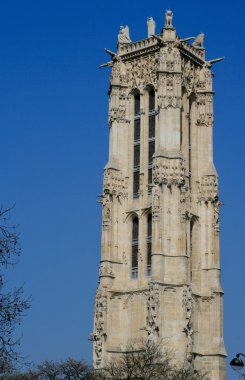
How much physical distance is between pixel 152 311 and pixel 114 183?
9816mm

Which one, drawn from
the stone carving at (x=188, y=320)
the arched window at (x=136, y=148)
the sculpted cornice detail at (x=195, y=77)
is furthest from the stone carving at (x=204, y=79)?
the stone carving at (x=188, y=320)

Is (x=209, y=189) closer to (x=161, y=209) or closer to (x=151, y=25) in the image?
(x=161, y=209)

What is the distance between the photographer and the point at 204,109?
58.9m

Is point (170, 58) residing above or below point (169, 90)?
above

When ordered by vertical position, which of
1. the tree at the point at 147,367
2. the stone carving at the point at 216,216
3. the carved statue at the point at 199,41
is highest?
the carved statue at the point at 199,41

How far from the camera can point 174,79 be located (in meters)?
55.8

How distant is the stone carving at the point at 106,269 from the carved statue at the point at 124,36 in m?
16.2

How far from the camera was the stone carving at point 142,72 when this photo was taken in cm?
5759

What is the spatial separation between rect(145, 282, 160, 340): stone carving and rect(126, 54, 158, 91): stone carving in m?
14.5

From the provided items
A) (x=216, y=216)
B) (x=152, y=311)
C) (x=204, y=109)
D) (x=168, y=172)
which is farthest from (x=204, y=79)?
(x=152, y=311)

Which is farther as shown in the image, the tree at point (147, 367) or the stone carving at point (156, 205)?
the stone carving at point (156, 205)

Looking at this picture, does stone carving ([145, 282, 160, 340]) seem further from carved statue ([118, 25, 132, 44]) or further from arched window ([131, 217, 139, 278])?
carved statue ([118, 25, 132, 44])

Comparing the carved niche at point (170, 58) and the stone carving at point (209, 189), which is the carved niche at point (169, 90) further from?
the stone carving at point (209, 189)

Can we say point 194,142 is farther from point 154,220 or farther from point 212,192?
point 154,220
